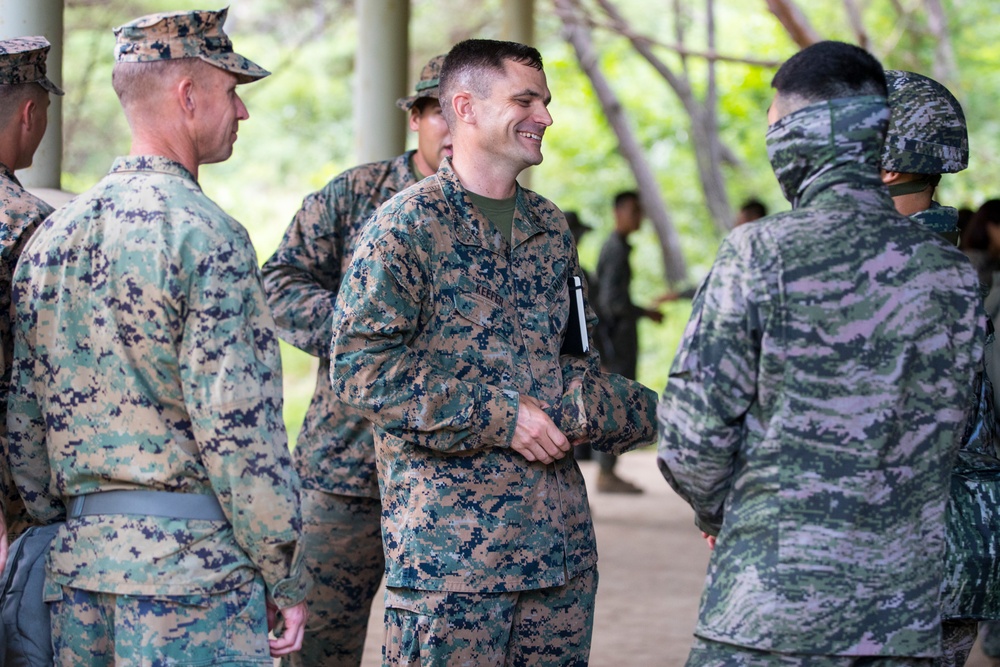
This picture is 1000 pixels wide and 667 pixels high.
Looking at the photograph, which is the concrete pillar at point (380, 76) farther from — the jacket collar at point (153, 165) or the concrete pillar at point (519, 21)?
the jacket collar at point (153, 165)

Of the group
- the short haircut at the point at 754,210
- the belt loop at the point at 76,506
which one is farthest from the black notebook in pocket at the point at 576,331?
the short haircut at the point at 754,210

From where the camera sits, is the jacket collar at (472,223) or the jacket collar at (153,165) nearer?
the jacket collar at (153,165)

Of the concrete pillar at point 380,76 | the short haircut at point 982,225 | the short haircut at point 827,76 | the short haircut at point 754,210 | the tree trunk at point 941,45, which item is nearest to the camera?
the short haircut at point 827,76

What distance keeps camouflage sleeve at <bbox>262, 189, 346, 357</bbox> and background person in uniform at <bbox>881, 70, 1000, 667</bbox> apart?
5.80ft

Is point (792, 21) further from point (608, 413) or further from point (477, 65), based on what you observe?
point (608, 413)

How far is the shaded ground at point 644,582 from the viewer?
19.8ft

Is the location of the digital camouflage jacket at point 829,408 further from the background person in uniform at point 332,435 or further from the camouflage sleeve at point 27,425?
the background person in uniform at point 332,435

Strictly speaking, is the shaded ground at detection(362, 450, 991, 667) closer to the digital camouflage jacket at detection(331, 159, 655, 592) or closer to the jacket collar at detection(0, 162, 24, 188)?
the digital camouflage jacket at detection(331, 159, 655, 592)

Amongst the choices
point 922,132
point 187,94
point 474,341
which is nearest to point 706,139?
point 922,132

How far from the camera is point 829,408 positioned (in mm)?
2414

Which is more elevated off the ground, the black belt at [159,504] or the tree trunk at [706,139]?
the tree trunk at [706,139]

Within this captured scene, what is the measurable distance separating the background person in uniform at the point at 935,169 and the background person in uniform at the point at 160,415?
1.63 meters

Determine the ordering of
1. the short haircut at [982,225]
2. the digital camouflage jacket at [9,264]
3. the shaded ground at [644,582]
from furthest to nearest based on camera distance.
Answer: the short haircut at [982,225] < the shaded ground at [644,582] < the digital camouflage jacket at [9,264]

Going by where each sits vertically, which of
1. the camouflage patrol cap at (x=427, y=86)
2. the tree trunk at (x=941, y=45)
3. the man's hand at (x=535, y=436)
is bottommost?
the man's hand at (x=535, y=436)
